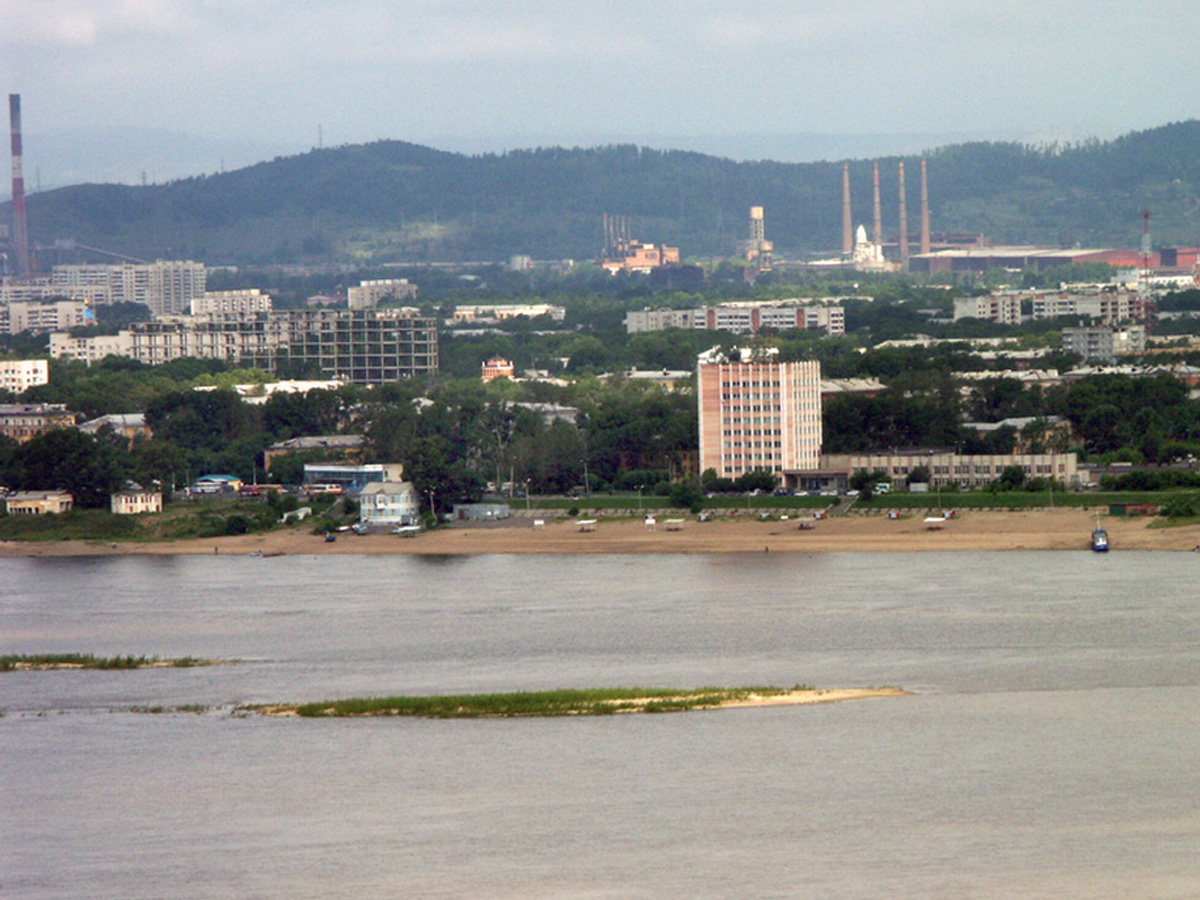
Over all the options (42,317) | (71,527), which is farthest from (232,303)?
(71,527)

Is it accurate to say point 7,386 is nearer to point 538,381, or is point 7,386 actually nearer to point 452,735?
point 538,381

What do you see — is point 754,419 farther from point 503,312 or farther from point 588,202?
point 588,202

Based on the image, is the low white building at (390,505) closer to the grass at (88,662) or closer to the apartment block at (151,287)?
the grass at (88,662)

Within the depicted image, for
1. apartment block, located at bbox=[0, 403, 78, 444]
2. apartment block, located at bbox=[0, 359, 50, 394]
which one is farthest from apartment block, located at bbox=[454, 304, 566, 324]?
apartment block, located at bbox=[0, 403, 78, 444]

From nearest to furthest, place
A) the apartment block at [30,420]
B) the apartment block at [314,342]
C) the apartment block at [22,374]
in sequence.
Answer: the apartment block at [30,420]
the apartment block at [22,374]
the apartment block at [314,342]

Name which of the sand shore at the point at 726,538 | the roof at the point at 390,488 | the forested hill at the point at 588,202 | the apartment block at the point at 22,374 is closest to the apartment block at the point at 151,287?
the forested hill at the point at 588,202

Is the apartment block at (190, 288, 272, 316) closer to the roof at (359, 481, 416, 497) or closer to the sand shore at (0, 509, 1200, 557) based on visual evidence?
the roof at (359, 481, 416, 497)
